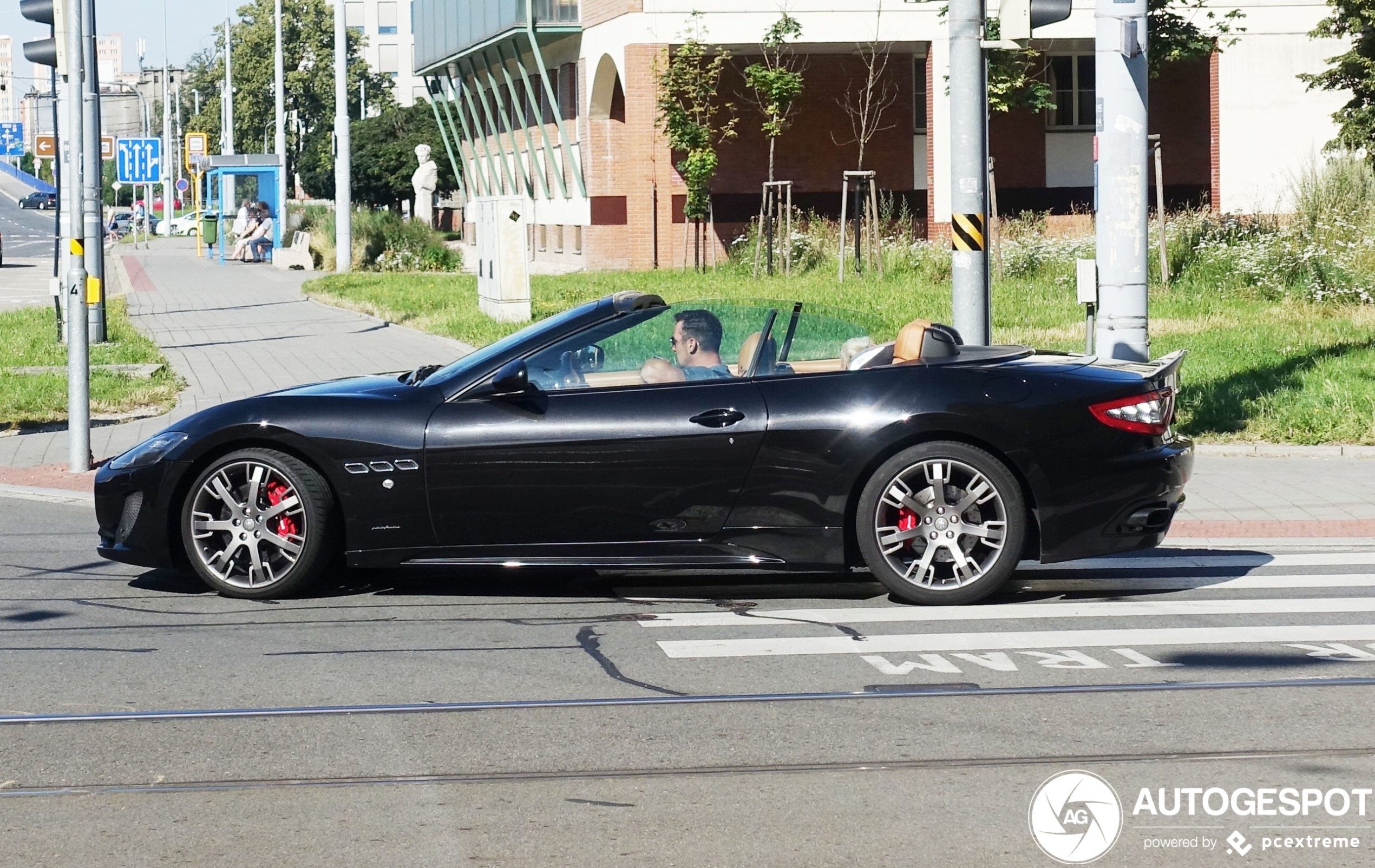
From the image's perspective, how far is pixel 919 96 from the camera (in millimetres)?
38406

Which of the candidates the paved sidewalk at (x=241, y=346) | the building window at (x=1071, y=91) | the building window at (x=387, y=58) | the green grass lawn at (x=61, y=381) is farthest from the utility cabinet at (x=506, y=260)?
the building window at (x=387, y=58)

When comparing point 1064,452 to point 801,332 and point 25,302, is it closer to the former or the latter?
point 801,332

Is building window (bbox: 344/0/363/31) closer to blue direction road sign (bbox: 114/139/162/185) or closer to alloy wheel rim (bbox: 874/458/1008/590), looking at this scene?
blue direction road sign (bbox: 114/139/162/185)

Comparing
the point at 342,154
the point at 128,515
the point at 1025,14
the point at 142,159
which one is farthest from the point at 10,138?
the point at 128,515

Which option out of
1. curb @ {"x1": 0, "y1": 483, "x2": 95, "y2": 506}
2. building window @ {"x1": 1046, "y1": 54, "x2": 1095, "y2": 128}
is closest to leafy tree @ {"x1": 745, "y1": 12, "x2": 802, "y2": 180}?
building window @ {"x1": 1046, "y1": 54, "x2": 1095, "y2": 128}

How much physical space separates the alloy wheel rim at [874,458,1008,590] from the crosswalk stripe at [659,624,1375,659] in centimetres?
51

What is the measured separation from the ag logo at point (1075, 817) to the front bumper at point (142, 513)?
424 cm

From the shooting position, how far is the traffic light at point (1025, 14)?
35.8 feet

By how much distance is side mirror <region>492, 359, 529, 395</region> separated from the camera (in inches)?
289

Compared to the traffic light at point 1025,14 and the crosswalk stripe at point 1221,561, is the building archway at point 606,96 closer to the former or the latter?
the traffic light at point 1025,14

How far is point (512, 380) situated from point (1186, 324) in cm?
1253

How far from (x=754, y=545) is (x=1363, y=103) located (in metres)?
23.7

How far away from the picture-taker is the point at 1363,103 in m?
27.8

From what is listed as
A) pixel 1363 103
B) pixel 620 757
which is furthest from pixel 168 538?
pixel 1363 103
